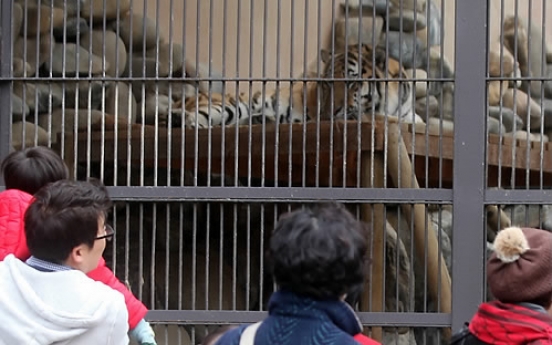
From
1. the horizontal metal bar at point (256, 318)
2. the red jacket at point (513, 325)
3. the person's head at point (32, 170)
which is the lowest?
the horizontal metal bar at point (256, 318)

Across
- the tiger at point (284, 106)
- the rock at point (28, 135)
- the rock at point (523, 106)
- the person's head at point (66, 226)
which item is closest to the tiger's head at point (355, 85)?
the tiger at point (284, 106)

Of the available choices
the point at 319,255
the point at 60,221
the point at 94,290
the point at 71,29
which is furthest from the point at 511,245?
the point at 71,29

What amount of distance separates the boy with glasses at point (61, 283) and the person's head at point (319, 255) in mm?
748

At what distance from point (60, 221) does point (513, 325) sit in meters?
1.28

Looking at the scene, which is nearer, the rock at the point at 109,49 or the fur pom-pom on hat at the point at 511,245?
the fur pom-pom on hat at the point at 511,245

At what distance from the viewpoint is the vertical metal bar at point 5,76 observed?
5.25m

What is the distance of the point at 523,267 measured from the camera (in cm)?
284

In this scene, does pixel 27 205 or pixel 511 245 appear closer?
pixel 511 245

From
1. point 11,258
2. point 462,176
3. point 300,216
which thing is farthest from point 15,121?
point 300,216

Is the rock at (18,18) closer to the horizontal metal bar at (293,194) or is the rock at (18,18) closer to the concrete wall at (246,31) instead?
the concrete wall at (246,31)

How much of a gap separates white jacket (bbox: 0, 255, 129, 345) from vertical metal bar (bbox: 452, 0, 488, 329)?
244 centimetres

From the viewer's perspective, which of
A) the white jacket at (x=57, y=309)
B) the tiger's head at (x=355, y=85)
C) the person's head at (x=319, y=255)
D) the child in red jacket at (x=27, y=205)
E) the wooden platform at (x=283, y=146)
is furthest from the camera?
the tiger's head at (x=355, y=85)

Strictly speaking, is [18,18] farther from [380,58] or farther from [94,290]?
[94,290]

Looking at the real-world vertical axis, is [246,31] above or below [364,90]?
above
